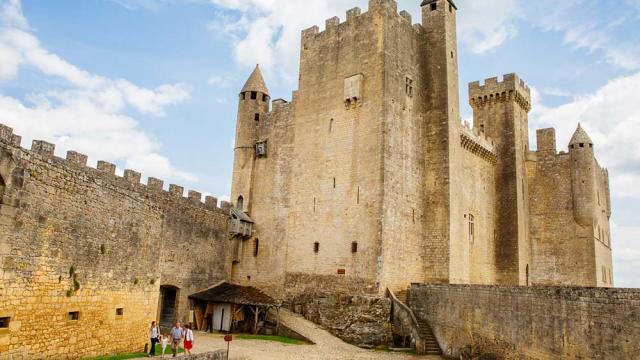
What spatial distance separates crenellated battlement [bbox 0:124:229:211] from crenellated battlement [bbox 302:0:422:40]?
402 inches

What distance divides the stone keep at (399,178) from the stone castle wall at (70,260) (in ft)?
34.3

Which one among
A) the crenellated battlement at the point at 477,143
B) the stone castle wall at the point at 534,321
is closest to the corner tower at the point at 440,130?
the crenellated battlement at the point at 477,143

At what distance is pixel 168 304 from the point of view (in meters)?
23.4

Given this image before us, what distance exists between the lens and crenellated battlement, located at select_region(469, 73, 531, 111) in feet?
102

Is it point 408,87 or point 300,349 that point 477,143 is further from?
point 300,349

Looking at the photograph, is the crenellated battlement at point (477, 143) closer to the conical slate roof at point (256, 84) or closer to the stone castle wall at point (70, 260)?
the conical slate roof at point (256, 84)

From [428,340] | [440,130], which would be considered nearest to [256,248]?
[428,340]

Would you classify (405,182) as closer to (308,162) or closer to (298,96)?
(308,162)

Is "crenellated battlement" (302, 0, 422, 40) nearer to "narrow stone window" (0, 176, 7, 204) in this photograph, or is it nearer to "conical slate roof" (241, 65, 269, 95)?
"conical slate roof" (241, 65, 269, 95)

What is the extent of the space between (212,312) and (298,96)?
11684mm

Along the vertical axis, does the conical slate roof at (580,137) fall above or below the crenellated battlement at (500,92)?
below

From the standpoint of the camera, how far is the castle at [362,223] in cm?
1144

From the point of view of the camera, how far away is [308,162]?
25672mm

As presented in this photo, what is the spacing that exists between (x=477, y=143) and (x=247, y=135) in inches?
505
